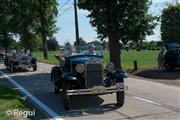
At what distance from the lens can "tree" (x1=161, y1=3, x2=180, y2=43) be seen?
34.7 meters

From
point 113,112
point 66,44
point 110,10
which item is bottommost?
point 113,112

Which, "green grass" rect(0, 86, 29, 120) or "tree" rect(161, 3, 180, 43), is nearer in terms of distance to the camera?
"green grass" rect(0, 86, 29, 120)

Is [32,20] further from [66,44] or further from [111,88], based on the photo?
[111,88]

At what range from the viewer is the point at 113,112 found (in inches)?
483

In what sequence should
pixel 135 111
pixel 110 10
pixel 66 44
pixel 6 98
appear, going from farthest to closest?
1. pixel 110 10
2. pixel 66 44
3. pixel 6 98
4. pixel 135 111

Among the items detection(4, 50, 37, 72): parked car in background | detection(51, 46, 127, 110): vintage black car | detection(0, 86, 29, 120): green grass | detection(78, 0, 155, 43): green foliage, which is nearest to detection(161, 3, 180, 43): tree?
detection(78, 0, 155, 43): green foliage

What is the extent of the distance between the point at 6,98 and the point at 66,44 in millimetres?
3223

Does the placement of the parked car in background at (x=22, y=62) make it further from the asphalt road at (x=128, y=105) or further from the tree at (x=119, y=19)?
the asphalt road at (x=128, y=105)

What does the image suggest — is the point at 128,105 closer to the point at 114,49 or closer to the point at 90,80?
the point at 90,80

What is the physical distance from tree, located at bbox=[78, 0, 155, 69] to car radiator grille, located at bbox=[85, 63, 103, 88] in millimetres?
15168

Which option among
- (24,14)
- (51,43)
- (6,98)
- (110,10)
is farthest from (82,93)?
(51,43)

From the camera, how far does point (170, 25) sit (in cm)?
3575

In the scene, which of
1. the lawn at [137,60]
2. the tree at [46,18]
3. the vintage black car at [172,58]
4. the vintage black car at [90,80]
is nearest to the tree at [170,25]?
the lawn at [137,60]

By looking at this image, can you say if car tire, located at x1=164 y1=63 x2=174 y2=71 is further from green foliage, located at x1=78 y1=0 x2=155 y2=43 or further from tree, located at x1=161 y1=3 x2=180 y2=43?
tree, located at x1=161 y1=3 x2=180 y2=43
